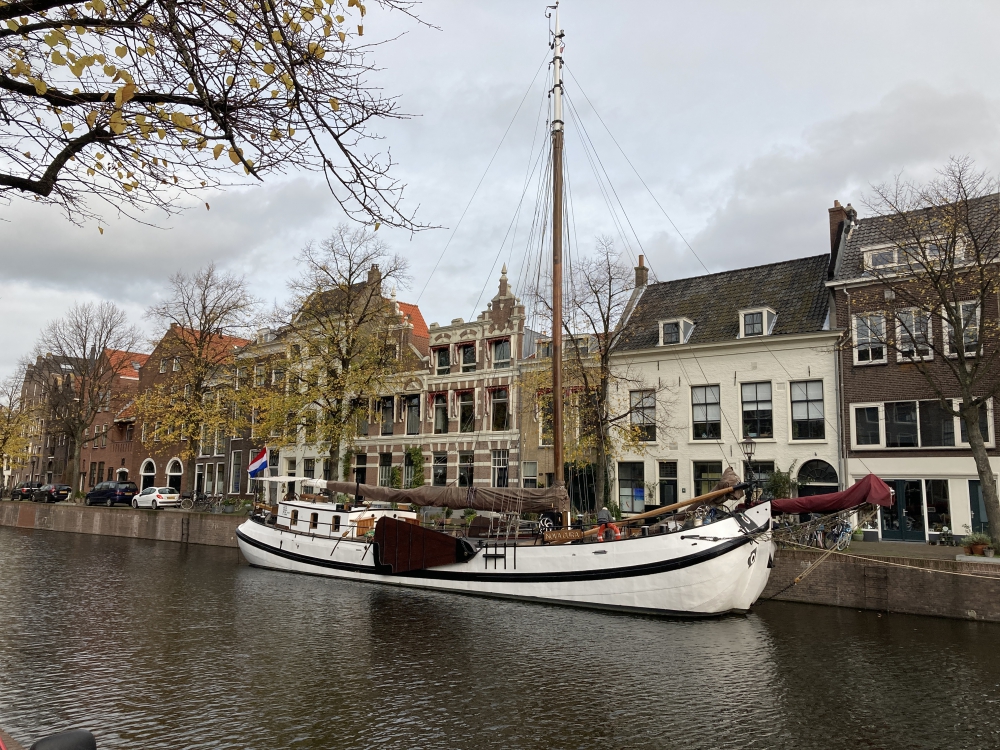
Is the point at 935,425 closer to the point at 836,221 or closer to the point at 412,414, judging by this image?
the point at 836,221

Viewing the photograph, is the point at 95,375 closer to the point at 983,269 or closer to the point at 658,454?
the point at 658,454

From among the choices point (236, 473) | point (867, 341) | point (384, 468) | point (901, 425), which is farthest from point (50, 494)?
point (901, 425)

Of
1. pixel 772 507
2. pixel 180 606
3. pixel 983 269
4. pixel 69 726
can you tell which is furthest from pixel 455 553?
pixel 983 269

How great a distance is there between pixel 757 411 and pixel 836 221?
839cm

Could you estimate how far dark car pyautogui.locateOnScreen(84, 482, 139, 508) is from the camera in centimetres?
4294

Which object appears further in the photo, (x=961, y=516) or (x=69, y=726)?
(x=961, y=516)

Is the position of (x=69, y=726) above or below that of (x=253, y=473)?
below

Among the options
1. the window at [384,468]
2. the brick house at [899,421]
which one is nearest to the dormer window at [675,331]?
the brick house at [899,421]

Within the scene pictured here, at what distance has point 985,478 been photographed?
731 inches

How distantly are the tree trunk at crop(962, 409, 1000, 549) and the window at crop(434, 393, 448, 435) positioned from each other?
2367cm

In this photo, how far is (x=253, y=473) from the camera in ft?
96.1

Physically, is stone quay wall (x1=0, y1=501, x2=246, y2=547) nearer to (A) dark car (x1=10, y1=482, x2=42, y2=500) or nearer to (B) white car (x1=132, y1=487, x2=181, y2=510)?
(B) white car (x1=132, y1=487, x2=181, y2=510)

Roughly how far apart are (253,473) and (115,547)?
7831mm

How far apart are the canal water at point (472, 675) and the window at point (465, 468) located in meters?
16.0
